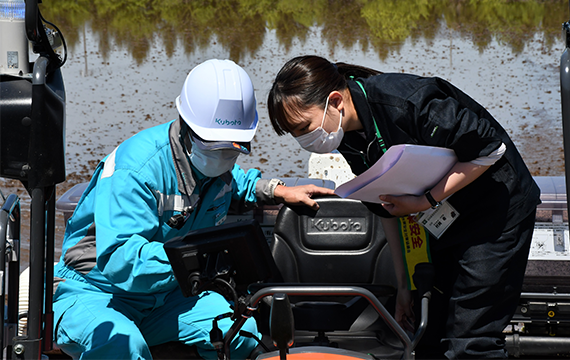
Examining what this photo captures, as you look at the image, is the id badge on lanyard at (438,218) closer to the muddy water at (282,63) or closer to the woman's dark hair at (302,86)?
the woman's dark hair at (302,86)

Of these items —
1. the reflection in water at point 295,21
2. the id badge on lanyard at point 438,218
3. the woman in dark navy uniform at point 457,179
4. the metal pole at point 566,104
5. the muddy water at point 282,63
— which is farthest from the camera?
the reflection in water at point 295,21

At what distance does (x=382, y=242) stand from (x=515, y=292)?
0.79m

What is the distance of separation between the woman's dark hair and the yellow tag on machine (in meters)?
0.59

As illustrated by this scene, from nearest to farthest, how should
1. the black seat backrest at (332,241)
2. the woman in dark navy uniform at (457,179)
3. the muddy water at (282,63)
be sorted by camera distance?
the woman in dark navy uniform at (457,179)
the black seat backrest at (332,241)
the muddy water at (282,63)

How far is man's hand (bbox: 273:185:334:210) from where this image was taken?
275cm

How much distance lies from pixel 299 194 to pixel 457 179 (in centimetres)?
96

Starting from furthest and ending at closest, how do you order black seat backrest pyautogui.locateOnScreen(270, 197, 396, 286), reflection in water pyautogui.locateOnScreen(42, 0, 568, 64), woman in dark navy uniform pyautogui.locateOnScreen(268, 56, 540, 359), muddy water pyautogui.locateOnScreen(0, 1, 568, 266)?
reflection in water pyautogui.locateOnScreen(42, 0, 568, 64) → muddy water pyautogui.locateOnScreen(0, 1, 568, 266) → black seat backrest pyautogui.locateOnScreen(270, 197, 396, 286) → woman in dark navy uniform pyautogui.locateOnScreen(268, 56, 540, 359)

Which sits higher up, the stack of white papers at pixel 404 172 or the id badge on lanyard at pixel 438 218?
the stack of white papers at pixel 404 172

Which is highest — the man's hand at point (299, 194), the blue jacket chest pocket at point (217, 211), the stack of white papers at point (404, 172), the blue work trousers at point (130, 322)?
the stack of white papers at point (404, 172)

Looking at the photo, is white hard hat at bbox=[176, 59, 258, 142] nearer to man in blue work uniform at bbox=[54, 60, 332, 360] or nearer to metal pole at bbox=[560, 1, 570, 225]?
man in blue work uniform at bbox=[54, 60, 332, 360]

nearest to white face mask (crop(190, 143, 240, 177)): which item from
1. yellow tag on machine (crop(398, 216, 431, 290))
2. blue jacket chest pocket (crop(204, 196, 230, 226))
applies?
blue jacket chest pocket (crop(204, 196, 230, 226))

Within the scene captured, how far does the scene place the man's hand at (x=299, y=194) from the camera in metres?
2.75

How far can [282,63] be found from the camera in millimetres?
10516

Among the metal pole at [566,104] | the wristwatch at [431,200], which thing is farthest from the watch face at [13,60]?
the metal pole at [566,104]
